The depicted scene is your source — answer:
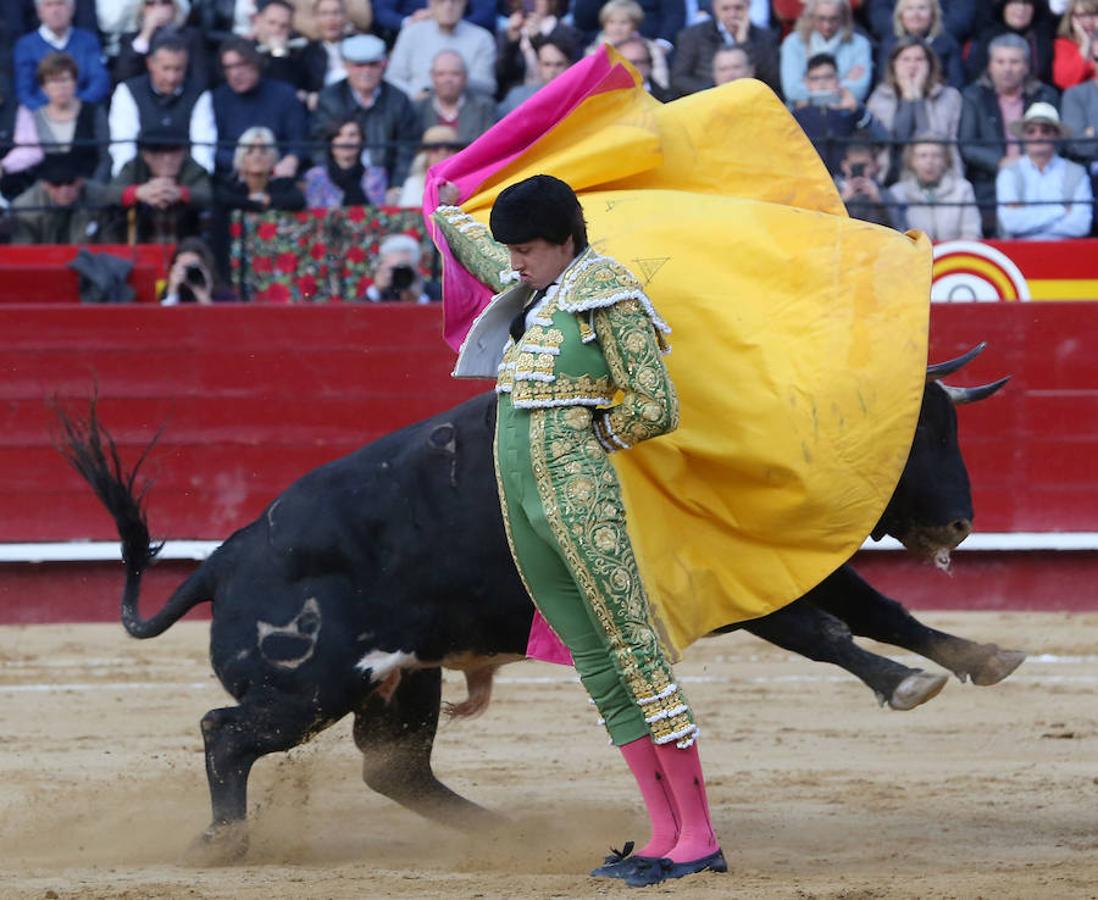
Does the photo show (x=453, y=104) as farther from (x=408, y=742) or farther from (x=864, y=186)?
(x=408, y=742)

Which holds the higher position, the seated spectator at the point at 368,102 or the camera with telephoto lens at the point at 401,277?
the seated spectator at the point at 368,102

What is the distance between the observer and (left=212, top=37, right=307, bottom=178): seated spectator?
28.5ft

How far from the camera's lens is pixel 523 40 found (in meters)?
8.94

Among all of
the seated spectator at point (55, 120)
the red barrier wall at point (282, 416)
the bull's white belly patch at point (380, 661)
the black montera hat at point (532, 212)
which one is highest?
the black montera hat at point (532, 212)

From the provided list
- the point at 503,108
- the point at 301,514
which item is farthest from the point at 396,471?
the point at 503,108

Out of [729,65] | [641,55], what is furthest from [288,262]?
[729,65]

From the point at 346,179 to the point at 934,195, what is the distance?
7.73 feet

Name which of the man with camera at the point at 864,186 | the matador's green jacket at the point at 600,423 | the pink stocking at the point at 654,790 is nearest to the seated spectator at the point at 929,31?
the man with camera at the point at 864,186

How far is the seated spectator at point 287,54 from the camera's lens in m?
8.95

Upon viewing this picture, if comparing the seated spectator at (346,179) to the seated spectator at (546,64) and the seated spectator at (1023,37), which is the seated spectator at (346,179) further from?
the seated spectator at (1023,37)

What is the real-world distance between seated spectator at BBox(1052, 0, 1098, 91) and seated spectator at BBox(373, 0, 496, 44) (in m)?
2.44

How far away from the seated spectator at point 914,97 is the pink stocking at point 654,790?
5108 millimetres

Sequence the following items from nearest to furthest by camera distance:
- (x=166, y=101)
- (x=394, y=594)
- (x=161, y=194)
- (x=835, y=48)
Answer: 1. (x=394, y=594)
2. (x=161, y=194)
3. (x=166, y=101)
4. (x=835, y=48)

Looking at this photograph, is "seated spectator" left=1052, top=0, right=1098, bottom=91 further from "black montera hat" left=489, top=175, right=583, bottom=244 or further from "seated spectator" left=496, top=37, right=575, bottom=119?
"black montera hat" left=489, top=175, right=583, bottom=244
